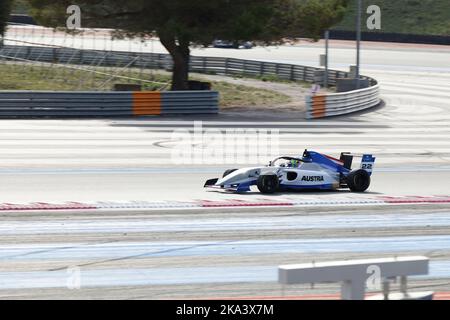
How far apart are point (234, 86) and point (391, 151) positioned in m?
18.2

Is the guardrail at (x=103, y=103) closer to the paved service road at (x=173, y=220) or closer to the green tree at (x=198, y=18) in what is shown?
the paved service road at (x=173, y=220)

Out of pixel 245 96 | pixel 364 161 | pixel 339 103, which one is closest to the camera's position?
pixel 364 161

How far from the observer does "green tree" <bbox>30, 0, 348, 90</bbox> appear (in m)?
32.2

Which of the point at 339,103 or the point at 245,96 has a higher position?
the point at 339,103

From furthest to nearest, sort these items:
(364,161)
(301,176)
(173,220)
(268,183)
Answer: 1. (364,161)
2. (301,176)
3. (268,183)
4. (173,220)

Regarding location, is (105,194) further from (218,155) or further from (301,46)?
(301,46)

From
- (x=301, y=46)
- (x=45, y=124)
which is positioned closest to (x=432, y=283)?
(x=45, y=124)

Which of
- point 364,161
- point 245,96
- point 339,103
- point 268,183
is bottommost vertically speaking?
point 245,96

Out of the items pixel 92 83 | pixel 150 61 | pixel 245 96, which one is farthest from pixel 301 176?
pixel 150 61

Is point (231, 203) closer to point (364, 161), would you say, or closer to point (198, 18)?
point (364, 161)

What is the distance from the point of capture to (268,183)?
1631cm

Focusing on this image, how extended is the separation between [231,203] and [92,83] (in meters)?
23.6

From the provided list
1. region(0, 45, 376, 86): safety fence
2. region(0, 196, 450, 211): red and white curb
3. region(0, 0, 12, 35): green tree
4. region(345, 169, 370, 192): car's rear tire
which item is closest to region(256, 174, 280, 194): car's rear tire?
region(0, 196, 450, 211): red and white curb

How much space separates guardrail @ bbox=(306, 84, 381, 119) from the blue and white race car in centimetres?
1366
